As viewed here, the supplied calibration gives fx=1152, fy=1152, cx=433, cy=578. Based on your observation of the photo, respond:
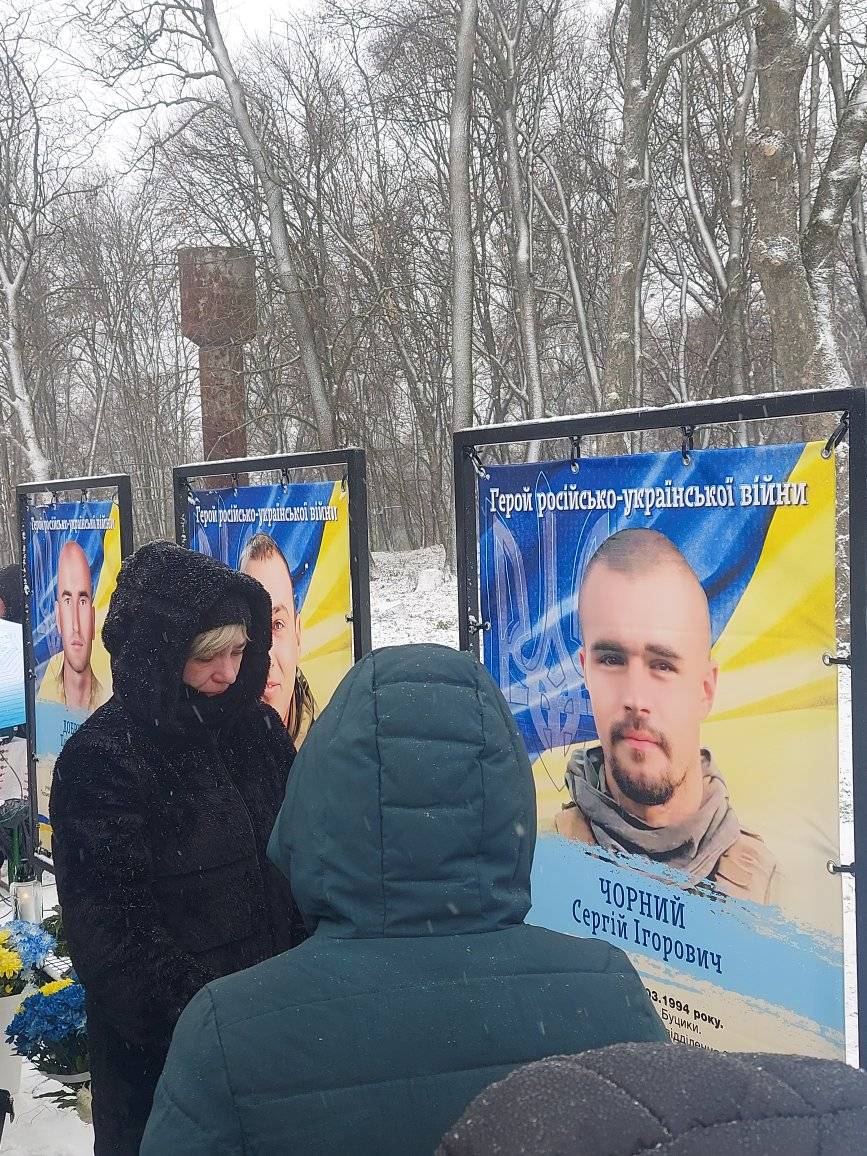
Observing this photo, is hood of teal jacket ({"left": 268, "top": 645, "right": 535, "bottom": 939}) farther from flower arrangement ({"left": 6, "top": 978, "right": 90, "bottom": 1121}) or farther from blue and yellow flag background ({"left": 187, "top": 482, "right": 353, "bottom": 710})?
flower arrangement ({"left": 6, "top": 978, "right": 90, "bottom": 1121})

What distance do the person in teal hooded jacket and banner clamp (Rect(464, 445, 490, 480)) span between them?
190cm

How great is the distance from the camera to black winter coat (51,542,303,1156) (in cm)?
238

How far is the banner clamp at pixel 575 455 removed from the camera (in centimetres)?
286

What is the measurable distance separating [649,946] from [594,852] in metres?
0.27

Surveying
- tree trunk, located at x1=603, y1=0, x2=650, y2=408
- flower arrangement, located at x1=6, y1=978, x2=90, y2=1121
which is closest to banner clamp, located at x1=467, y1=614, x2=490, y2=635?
flower arrangement, located at x1=6, y1=978, x2=90, y2=1121

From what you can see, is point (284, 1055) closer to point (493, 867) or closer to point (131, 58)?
point (493, 867)

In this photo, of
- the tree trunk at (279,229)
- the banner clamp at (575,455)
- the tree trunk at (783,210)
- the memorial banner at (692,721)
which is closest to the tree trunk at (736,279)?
the tree trunk at (279,229)

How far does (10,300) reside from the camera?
58.3 feet

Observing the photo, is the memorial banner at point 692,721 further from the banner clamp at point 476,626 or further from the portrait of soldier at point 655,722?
the banner clamp at point 476,626

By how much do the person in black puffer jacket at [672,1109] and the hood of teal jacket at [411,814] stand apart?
616mm

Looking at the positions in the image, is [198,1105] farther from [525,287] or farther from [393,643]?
[393,643]

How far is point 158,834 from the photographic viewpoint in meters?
2.52

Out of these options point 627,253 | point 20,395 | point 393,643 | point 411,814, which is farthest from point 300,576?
point 20,395

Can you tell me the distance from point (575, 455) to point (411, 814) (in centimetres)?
179
